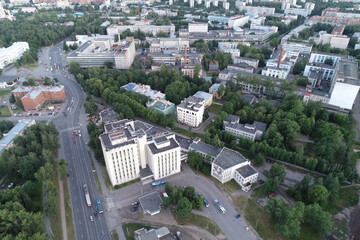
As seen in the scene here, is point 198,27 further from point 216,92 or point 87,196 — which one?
point 87,196

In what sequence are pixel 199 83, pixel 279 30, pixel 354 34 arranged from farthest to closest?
pixel 279 30 < pixel 354 34 < pixel 199 83

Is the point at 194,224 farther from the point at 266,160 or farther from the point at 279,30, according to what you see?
the point at 279,30

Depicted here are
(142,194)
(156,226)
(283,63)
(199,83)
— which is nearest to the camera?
(156,226)

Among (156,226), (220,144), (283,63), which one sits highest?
(283,63)

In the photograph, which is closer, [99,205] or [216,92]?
[99,205]

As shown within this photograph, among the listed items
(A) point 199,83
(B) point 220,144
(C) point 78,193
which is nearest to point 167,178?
(B) point 220,144

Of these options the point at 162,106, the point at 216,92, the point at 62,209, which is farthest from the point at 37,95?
the point at 216,92

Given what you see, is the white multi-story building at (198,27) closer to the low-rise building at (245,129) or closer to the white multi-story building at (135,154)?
the low-rise building at (245,129)
